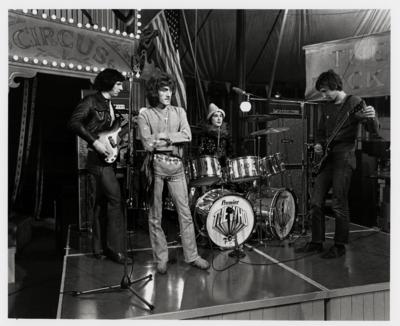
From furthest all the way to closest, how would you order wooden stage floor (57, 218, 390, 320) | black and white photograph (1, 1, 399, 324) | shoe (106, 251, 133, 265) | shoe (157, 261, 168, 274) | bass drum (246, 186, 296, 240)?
bass drum (246, 186, 296, 240) → shoe (106, 251, 133, 265) → shoe (157, 261, 168, 274) → black and white photograph (1, 1, 399, 324) → wooden stage floor (57, 218, 390, 320)

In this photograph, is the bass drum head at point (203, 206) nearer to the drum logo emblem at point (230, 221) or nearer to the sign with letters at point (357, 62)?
the drum logo emblem at point (230, 221)

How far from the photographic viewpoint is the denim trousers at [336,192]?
14.5ft

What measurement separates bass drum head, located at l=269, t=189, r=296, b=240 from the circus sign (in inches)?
102

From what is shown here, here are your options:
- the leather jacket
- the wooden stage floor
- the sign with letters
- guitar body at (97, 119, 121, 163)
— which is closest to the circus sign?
the leather jacket

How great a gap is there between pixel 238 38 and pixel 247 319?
12.9 feet

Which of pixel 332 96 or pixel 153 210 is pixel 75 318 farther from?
pixel 332 96

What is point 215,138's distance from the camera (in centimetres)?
549

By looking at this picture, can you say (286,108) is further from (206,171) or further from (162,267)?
(162,267)

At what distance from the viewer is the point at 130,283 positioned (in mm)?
3508

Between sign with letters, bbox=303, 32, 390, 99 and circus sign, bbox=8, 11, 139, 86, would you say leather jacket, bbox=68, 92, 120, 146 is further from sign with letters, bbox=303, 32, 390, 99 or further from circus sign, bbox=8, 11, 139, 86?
sign with letters, bbox=303, 32, 390, 99

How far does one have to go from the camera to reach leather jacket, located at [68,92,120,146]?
4012 millimetres

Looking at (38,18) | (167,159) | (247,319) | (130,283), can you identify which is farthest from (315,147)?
(38,18)

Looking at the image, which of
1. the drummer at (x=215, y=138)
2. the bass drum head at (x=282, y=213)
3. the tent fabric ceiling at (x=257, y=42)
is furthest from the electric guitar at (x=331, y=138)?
the tent fabric ceiling at (x=257, y=42)

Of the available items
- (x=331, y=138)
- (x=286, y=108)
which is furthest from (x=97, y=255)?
(x=286, y=108)
